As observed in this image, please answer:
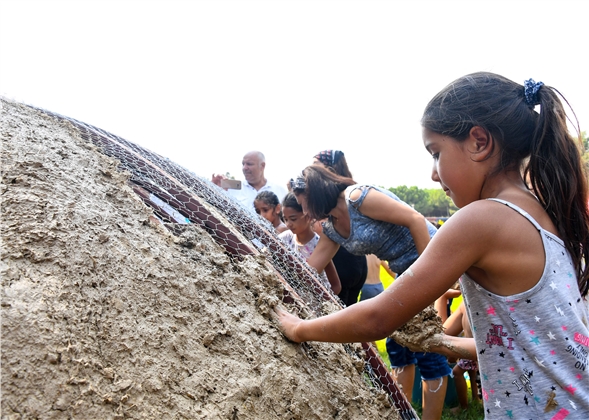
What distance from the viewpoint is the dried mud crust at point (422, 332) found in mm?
1941

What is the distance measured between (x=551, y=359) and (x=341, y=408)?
69 cm

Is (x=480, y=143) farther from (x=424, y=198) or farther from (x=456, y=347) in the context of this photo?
(x=424, y=198)

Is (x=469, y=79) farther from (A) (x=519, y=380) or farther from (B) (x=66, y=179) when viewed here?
(B) (x=66, y=179)

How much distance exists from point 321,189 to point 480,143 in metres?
1.64

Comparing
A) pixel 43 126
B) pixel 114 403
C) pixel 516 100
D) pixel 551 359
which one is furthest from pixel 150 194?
pixel 551 359

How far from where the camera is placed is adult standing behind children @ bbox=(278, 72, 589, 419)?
1.31 meters

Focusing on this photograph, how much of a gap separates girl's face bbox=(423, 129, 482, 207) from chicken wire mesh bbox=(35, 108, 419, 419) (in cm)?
78

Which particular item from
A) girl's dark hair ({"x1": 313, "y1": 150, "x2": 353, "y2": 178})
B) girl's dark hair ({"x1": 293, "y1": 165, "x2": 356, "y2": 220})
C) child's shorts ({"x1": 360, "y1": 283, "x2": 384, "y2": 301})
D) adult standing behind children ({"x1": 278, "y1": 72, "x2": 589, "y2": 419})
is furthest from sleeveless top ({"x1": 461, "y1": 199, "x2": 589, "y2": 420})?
child's shorts ({"x1": 360, "y1": 283, "x2": 384, "y2": 301})

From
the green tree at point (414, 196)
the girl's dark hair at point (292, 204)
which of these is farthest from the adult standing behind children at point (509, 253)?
the green tree at point (414, 196)

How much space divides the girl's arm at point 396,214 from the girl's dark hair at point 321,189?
0.33 m

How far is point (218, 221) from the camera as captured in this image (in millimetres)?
1912

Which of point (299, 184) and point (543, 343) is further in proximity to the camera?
point (299, 184)

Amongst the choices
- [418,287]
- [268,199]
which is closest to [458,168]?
[418,287]

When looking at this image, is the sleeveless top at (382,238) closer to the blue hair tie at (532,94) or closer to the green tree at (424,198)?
the blue hair tie at (532,94)
